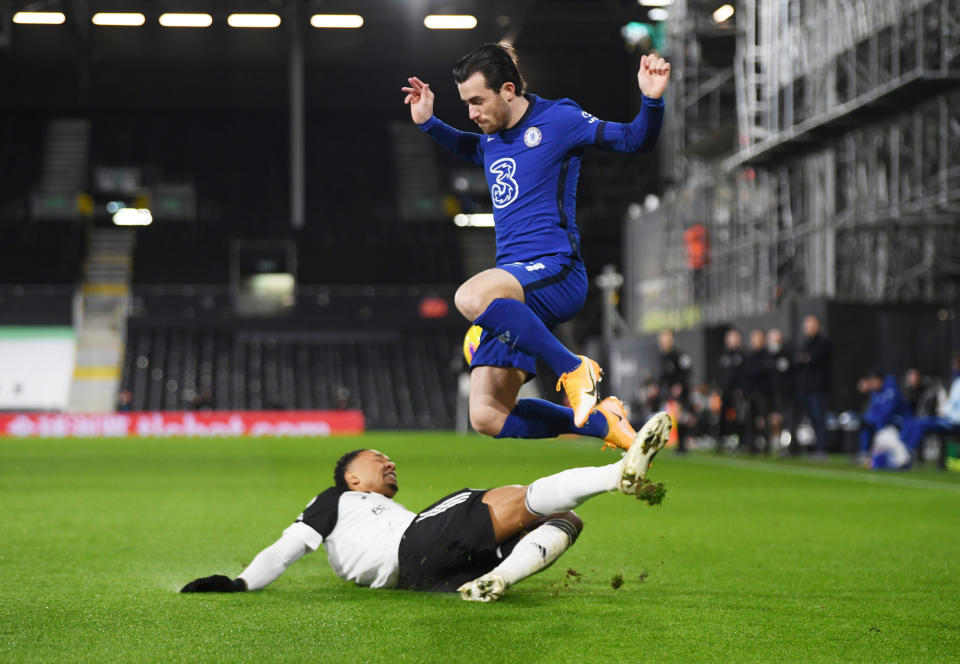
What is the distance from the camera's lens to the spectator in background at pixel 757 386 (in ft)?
60.1

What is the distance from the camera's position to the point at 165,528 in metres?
8.62

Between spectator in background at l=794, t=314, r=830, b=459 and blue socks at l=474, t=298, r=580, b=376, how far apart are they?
1247 centimetres

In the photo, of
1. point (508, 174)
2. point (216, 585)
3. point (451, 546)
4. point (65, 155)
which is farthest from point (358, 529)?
point (65, 155)

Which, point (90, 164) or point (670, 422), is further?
point (90, 164)

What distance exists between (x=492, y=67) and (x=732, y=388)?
15024 millimetres

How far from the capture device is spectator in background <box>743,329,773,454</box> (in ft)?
60.1

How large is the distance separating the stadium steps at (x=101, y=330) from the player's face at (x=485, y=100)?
1347 inches

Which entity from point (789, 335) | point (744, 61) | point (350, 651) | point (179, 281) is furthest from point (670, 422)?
point (179, 281)

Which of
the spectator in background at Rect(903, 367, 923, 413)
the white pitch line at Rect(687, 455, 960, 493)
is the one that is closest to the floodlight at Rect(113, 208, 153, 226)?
the white pitch line at Rect(687, 455, 960, 493)

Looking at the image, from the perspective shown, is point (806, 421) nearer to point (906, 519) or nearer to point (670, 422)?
point (906, 519)

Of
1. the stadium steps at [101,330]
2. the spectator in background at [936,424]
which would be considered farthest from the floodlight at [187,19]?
the spectator in background at [936,424]

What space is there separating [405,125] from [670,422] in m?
46.8

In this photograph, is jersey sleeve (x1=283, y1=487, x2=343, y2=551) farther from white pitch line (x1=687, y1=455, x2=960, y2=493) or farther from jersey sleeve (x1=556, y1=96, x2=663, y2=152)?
white pitch line (x1=687, y1=455, x2=960, y2=493)

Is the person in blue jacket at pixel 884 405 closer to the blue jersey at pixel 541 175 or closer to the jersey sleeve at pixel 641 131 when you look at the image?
the blue jersey at pixel 541 175
